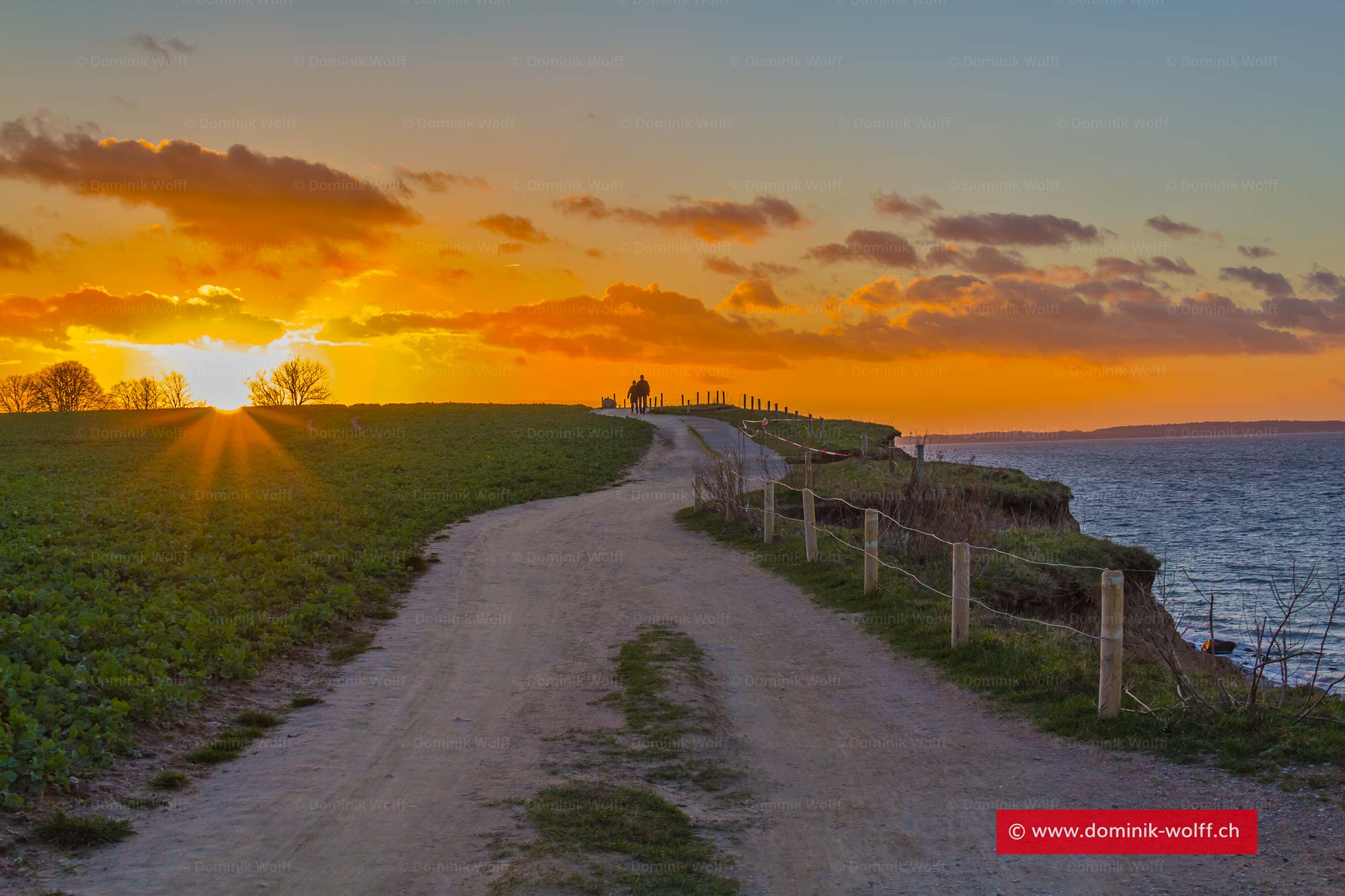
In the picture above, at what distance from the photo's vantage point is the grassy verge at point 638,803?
670 centimetres

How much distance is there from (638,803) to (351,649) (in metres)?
7.51

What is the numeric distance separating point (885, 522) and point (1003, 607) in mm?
4052

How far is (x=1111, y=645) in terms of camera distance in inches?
383

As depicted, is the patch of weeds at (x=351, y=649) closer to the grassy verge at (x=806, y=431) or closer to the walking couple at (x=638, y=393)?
the grassy verge at (x=806, y=431)

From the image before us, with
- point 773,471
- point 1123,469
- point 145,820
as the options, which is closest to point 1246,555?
point 773,471

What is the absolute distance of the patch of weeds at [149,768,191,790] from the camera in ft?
28.4

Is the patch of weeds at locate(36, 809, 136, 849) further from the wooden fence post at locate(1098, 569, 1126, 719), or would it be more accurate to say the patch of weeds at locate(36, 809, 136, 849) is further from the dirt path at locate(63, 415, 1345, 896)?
the wooden fence post at locate(1098, 569, 1126, 719)

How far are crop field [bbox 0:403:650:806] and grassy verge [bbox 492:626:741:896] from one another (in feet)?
14.1

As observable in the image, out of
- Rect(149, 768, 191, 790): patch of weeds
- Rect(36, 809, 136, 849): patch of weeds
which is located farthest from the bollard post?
Rect(36, 809, 136, 849): patch of weeds

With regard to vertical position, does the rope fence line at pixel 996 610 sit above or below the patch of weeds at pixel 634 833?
above

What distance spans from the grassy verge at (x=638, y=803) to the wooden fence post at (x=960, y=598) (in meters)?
3.58

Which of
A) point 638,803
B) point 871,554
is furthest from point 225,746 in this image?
point 871,554

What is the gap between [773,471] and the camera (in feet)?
122

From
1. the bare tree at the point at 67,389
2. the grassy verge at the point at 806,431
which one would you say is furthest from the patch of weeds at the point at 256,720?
the bare tree at the point at 67,389
